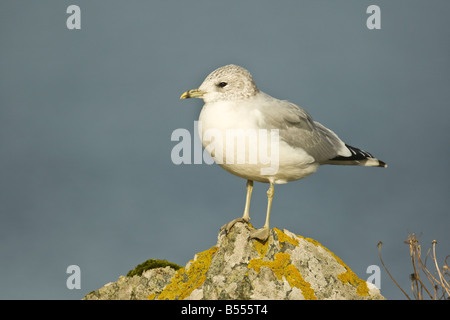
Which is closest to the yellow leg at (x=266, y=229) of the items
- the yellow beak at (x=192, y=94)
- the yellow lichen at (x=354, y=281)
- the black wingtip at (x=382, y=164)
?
the yellow lichen at (x=354, y=281)

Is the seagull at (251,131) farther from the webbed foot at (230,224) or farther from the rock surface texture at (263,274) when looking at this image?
the rock surface texture at (263,274)

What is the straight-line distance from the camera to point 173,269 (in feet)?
31.6

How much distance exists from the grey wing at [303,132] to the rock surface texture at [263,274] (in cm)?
132

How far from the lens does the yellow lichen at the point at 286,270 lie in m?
8.05

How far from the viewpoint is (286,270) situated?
323 inches

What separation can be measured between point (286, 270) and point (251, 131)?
1976 millimetres

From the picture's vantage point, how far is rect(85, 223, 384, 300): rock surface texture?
26.2 feet

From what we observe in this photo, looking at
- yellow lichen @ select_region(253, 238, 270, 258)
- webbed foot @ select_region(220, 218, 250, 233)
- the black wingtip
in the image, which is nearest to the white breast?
webbed foot @ select_region(220, 218, 250, 233)

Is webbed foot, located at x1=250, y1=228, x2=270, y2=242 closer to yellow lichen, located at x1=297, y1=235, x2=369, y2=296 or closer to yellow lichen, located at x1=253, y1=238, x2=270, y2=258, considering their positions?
yellow lichen, located at x1=253, y1=238, x2=270, y2=258

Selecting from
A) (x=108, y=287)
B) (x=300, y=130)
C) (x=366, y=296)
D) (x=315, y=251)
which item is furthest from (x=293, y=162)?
(x=108, y=287)

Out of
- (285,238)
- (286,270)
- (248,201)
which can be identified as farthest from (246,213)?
(286,270)

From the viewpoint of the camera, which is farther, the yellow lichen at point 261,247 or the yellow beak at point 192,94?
the yellow beak at point 192,94
